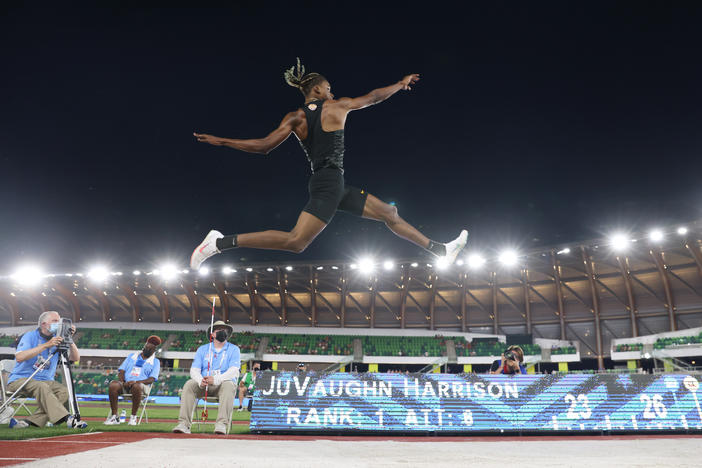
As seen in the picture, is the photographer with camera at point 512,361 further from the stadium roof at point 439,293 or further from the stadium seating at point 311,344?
the stadium seating at point 311,344

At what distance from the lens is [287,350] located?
3659cm

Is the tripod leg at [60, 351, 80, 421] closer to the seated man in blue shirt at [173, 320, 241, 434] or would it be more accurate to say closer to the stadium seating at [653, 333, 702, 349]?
the seated man in blue shirt at [173, 320, 241, 434]

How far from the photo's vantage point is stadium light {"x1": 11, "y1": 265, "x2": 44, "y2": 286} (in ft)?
116

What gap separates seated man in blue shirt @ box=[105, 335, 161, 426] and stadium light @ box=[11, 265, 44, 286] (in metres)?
34.6

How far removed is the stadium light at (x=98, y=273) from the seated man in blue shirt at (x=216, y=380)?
33373 millimetres

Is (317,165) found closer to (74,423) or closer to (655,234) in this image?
(74,423)

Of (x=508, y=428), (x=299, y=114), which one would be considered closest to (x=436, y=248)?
(x=299, y=114)

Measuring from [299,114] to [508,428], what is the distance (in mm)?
6196

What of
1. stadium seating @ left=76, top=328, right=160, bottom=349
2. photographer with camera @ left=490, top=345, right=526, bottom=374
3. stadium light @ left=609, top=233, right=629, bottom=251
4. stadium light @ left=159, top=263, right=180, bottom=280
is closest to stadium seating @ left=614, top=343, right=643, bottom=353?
stadium light @ left=609, top=233, right=629, bottom=251

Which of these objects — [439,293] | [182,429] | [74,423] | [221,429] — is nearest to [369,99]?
[221,429]

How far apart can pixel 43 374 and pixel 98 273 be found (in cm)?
3404

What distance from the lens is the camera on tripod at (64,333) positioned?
611 centimetres

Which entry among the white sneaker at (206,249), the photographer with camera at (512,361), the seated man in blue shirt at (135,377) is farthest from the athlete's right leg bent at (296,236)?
the photographer with camera at (512,361)

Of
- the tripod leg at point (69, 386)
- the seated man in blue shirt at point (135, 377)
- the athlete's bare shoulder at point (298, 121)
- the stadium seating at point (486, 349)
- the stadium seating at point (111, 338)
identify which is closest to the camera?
the athlete's bare shoulder at point (298, 121)
